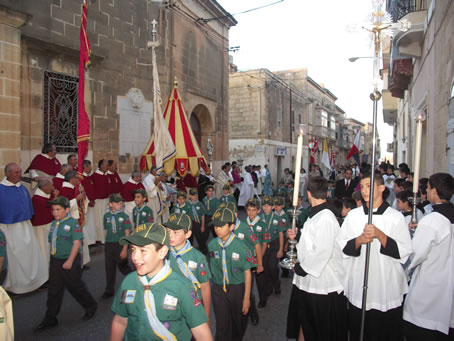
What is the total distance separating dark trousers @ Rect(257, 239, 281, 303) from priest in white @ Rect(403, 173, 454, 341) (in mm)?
2236

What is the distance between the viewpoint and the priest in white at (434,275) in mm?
3088

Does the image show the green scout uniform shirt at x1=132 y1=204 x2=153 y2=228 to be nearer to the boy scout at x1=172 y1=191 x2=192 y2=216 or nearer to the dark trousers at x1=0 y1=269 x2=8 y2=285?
the boy scout at x1=172 y1=191 x2=192 y2=216

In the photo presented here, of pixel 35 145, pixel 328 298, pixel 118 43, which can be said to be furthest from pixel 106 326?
pixel 118 43

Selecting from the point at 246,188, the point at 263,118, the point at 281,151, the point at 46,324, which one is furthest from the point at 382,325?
the point at 281,151

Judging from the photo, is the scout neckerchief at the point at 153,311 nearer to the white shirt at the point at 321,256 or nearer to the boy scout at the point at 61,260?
the white shirt at the point at 321,256

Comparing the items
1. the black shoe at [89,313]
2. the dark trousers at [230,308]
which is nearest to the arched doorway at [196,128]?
the black shoe at [89,313]

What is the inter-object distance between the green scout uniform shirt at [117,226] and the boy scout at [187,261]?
2342mm

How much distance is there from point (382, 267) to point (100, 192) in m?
6.72

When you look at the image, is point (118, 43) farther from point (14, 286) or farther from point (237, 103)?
point (237, 103)

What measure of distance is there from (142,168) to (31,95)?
3474 mm

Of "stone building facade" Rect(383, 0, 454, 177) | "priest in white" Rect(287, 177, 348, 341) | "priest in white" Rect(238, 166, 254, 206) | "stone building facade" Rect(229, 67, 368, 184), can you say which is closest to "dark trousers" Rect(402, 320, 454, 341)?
"priest in white" Rect(287, 177, 348, 341)

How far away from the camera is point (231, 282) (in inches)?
142

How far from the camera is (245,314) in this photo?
3645 mm

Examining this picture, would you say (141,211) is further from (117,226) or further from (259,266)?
(259,266)
